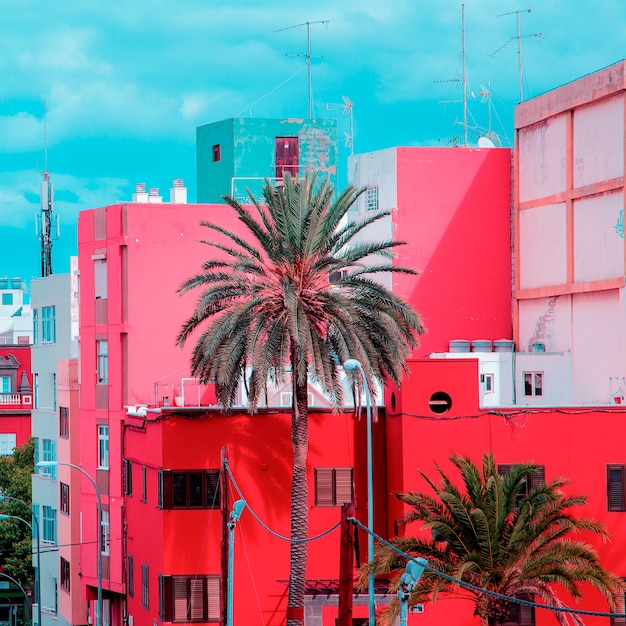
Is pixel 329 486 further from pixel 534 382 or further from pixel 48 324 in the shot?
pixel 48 324

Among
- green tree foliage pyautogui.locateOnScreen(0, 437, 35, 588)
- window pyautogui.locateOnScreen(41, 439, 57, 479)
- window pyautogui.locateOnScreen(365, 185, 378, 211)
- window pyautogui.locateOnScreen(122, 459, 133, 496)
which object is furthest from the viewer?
green tree foliage pyautogui.locateOnScreen(0, 437, 35, 588)

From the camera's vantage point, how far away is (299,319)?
43.1 meters

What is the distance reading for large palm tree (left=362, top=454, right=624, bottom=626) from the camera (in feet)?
122

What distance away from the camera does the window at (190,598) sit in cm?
4709

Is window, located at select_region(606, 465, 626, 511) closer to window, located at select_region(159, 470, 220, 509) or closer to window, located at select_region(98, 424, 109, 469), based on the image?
window, located at select_region(159, 470, 220, 509)

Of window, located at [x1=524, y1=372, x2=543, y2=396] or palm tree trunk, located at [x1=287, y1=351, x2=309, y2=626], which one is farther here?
window, located at [x1=524, y1=372, x2=543, y2=396]

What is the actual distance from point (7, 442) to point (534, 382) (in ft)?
149

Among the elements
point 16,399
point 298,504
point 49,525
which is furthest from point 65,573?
point 16,399

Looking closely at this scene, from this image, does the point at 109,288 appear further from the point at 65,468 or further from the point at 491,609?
the point at 491,609

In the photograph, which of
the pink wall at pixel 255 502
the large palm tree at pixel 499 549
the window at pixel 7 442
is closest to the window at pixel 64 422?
the pink wall at pixel 255 502

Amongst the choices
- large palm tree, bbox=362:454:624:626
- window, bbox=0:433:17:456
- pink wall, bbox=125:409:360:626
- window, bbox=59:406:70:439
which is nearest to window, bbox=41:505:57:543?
window, bbox=59:406:70:439

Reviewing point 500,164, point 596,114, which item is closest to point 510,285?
point 500,164

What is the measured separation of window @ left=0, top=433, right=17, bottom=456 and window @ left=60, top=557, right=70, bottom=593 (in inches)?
1143

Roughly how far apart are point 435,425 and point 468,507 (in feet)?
22.8
